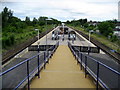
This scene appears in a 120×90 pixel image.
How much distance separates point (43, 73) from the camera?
6.16 m

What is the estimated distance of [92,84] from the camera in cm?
498

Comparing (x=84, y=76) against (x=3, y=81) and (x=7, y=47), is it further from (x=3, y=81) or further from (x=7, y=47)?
(x=7, y=47)

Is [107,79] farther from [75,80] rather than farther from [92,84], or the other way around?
[75,80]

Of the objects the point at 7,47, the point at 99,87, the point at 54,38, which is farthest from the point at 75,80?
the point at 54,38

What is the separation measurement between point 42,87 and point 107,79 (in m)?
1.65

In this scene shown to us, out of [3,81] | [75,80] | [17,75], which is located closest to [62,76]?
[75,80]

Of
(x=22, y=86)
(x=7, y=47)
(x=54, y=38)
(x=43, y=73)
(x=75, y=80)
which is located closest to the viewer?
(x=22, y=86)

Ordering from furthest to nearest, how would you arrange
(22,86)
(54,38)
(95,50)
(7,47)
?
(54,38) < (7,47) < (95,50) < (22,86)

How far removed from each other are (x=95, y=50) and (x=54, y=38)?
535 inches

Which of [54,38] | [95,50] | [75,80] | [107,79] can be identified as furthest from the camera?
[54,38]

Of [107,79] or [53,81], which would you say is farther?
[53,81]

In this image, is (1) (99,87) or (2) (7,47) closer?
(1) (99,87)

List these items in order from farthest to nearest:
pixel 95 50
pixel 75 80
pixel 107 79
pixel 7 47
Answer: pixel 7 47 → pixel 95 50 → pixel 75 80 → pixel 107 79

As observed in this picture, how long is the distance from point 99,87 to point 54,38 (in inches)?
1046
